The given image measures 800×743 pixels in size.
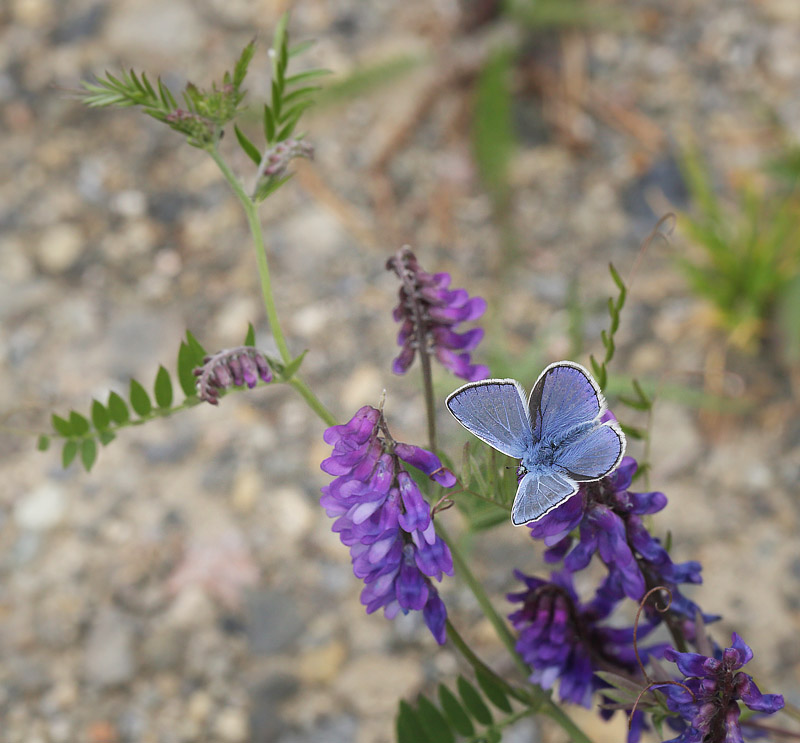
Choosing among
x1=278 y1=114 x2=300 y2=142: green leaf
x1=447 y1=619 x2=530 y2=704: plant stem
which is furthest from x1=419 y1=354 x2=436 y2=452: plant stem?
x1=278 y1=114 x2=300 y2=142: green leaf

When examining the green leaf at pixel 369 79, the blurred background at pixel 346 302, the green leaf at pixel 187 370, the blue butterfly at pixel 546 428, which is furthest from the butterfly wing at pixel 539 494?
the green leaf at pixel 369 79

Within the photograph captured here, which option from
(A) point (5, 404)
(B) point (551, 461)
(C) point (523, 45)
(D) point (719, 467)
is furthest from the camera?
(C) point (523, 45)

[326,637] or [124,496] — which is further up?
[124,496]

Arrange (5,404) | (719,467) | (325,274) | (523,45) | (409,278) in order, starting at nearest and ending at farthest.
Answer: (409,278)
(719,467)
(5,404)
(325,274)
(523,45)

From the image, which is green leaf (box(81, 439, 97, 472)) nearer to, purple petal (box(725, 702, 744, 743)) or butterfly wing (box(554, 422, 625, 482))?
butterfly wing (box(554, 422, 625, 482))

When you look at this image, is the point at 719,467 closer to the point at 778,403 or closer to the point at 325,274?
the point at 778,403

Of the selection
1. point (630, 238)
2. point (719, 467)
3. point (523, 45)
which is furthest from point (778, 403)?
point (523, 45)
